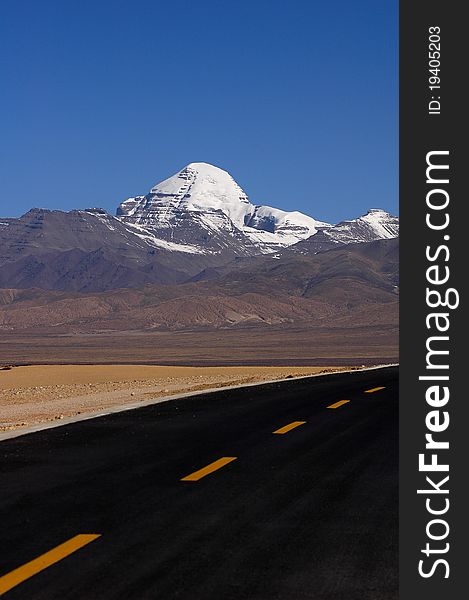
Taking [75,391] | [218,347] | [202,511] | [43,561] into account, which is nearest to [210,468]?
[202,511]

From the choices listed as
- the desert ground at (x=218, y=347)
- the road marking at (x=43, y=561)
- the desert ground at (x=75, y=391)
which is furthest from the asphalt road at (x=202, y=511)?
the desert ground at (x=218, y=347)

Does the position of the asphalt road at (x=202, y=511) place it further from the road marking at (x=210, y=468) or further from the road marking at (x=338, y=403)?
the road marking at (x=338, y=403)

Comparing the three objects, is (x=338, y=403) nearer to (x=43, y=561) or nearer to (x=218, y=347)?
(x=43, y=561)

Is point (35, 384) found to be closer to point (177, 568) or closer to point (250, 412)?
point (250, 412)

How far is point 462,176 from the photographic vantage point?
32.4ft

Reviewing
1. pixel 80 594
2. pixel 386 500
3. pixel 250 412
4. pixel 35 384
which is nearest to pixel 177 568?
pixel 80 594

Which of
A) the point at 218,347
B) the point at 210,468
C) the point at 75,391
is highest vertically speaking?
the point at 218,347

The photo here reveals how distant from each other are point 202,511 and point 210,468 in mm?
2484

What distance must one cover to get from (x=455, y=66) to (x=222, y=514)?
482 centimetres

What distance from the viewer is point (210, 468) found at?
39.7ft

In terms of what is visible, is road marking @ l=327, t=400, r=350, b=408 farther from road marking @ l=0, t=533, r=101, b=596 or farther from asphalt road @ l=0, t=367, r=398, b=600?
road marking @ l=0, t=533, r=101, b=596

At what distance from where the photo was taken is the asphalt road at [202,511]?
291 inches

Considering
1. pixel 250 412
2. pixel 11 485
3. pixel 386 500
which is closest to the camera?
pixel 386 500

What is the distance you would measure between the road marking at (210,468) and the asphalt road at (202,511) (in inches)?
0.9
